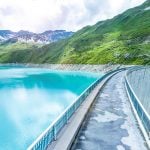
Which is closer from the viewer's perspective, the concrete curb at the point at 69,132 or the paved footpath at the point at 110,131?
the concrete curb at the point at 69,132

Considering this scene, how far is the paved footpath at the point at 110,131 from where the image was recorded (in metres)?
15.9

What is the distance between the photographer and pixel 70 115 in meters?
21.5

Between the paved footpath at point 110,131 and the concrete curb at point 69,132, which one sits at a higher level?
the concrete curb at point 69,132

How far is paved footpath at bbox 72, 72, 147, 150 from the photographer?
52.1 feet

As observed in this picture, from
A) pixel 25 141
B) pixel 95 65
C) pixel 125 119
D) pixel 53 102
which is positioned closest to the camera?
pixel 125 119

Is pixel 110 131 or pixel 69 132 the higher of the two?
pixel 69 132

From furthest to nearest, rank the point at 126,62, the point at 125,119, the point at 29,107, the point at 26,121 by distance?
the point at 126,62 → the point at 29,107 → the point at 26,121 → the point at 125,119

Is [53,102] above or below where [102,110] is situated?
below

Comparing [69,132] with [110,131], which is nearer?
[69,132]

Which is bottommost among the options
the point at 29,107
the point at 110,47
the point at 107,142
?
the point at 29,107

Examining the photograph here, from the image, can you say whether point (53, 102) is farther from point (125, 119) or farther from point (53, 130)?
point (53, 130)

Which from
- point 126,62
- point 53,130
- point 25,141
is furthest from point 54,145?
point 126,62

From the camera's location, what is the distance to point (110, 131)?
18828mm

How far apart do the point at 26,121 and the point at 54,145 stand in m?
28.8
